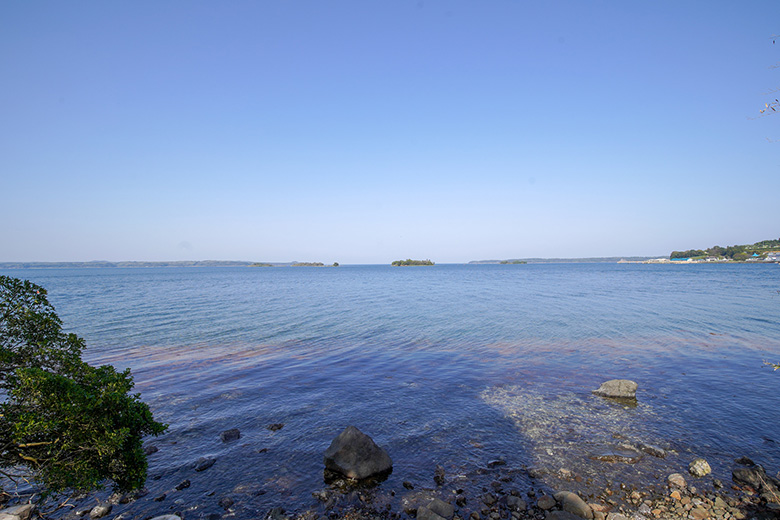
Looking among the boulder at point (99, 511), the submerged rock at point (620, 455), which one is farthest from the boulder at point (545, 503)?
the boulder at point (99, 511)

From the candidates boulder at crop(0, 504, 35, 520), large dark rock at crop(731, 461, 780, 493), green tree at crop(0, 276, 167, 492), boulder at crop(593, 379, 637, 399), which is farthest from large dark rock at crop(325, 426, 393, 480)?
boulder at crop(593, 379, 637, 399)

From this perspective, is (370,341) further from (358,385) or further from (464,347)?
(358,385)

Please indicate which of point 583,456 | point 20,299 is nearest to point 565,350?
point 583,456

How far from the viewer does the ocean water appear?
1145 cm

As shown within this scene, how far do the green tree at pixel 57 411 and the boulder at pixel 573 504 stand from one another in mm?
10549

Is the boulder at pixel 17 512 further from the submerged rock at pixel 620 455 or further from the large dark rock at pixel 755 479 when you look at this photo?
the large dark rock at pixel 755 479

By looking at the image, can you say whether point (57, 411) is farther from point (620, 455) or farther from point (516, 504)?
point (620, 455)

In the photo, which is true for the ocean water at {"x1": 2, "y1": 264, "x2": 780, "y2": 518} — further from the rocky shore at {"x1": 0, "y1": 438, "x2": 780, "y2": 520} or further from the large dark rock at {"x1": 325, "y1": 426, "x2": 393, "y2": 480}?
the large dark rock at {"x1": 325, "y1": 426, "x2": 393, "y2": 480}

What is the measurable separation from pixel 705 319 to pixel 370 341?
34781 mm

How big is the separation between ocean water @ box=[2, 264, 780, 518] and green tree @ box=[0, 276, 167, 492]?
3.00 m

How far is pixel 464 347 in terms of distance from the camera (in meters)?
28.2

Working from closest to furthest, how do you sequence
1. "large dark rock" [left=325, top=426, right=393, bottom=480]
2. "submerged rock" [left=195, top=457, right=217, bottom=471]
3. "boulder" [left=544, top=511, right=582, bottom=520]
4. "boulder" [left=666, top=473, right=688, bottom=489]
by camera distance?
1. "boulder" [left=544, top=511, right=582, bottom=520]
2. "boulder" [left=666, top=473, right=688, bottom=489]
3. "large dark rock" [left=325, top=426, right=393, bottom=480]
4. "submerged rock" [left=195, top=457, right=217, bottom=471]

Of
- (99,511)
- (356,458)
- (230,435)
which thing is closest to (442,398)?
(356,458)

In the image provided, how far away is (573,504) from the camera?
31.3 ft
